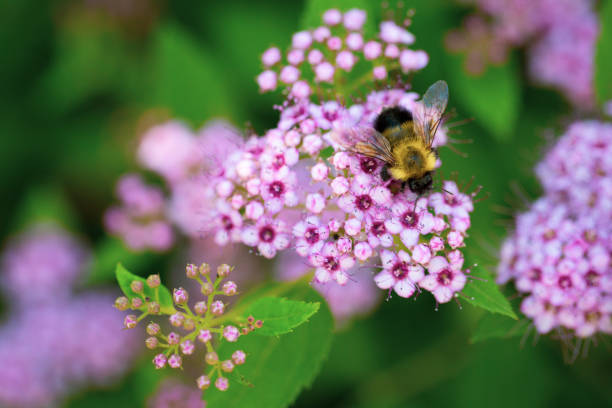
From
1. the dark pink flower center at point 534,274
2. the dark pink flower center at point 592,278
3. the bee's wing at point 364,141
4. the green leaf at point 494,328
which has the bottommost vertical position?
the green leaf at point 494,328

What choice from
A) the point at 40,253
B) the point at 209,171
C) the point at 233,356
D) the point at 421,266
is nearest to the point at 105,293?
the point at 40,253

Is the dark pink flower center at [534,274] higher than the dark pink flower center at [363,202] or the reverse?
the reverse

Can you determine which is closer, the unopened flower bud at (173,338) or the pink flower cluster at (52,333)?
the unopened flower bud at (173,338)

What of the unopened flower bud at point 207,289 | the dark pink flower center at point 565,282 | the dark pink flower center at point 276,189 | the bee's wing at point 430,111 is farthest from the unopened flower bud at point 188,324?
the dark pink flower center at point 565,282

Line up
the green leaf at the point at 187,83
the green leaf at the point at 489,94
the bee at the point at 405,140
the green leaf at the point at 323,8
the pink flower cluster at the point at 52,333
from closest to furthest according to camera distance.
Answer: the bee at the point at 405,140 < the green leaf at the point at 323,8 < the green leaf at the point at 489,94 < the green leaf at the point at 187,83 < the pink flower cluster at the point at 52,333

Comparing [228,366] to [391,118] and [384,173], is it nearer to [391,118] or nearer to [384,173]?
[384,173]

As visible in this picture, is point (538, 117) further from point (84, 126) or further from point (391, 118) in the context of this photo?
point (84, 126)

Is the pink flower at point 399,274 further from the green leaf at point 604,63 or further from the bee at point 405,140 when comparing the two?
the green leaf at point 604,63

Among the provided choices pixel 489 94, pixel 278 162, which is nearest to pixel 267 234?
pixel 278 162
